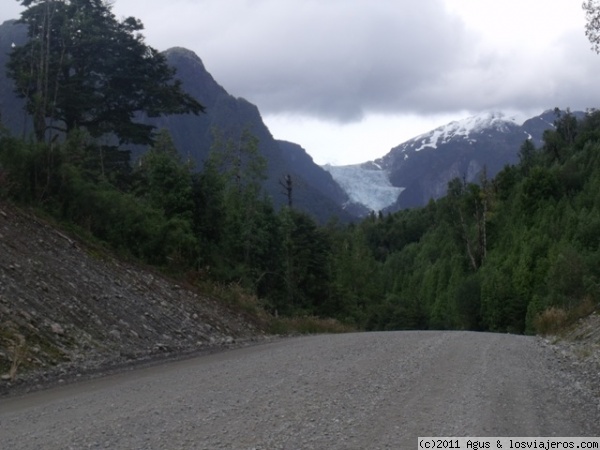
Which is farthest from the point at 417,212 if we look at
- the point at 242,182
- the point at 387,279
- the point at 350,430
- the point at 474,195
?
the point at 350,430

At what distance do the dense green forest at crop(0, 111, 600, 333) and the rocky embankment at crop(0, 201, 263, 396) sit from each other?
83.9 inches

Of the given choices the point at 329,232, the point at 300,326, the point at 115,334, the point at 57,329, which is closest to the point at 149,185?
the point at 300,326

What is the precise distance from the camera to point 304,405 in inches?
378

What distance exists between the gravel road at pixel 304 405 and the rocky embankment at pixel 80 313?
3.40ft

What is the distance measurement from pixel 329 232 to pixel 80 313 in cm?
4251

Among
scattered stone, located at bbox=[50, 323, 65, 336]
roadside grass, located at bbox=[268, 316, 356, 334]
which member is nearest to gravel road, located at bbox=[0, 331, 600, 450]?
scattered stone, located at bbox=[50, 323, 65, 336]

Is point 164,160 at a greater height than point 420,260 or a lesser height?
greater

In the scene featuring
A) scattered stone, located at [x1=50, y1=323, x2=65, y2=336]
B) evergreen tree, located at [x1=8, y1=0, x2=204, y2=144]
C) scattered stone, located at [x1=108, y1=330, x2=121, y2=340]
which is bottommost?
scattered stone, located at [x1=108, y1=330, x2=121, y2=340]

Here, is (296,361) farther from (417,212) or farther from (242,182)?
(417,212)

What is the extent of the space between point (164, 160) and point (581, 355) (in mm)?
16700

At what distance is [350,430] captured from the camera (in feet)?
26.9

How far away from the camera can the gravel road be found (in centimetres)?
789

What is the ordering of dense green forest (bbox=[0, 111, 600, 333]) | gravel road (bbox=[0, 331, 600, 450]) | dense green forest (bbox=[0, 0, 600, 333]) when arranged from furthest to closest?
dense green forest (bbox=[0, 111, 600, 333])
dense green forest (bbox=[0, 0, 600, 333])
gravel road (bbox=[0, 331, 600, 450])

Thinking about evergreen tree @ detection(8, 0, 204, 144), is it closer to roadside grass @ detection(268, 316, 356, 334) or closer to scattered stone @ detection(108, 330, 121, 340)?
roadside grass @ detection(268, 316, 356, 334)
